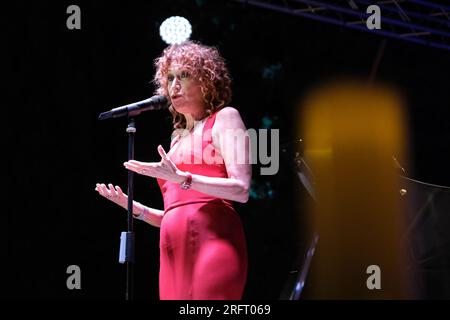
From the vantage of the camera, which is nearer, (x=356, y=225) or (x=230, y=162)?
(x=230, y=162)

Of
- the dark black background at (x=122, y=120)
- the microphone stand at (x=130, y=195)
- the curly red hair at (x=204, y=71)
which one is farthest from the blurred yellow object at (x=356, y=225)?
the microphone stand at (x=130, y=195)

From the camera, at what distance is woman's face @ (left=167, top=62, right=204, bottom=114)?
2.42 meters

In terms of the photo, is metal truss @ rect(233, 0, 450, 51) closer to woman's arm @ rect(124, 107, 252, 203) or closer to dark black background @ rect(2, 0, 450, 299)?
dark black background @ rect(2, 0, 450, 299)

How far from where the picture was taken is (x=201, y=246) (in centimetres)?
216

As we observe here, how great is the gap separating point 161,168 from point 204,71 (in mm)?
597

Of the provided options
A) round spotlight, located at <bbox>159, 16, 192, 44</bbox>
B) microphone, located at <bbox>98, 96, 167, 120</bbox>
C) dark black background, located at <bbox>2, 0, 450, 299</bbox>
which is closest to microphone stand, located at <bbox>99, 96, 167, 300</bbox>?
microphone, located at <bbox>98, 96, 167, 120</bbox>

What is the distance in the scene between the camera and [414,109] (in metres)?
5.80

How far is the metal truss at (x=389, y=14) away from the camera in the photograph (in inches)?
181

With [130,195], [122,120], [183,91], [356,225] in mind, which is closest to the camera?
[130,195]

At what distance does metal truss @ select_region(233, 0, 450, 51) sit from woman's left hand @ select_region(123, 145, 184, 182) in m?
2.64

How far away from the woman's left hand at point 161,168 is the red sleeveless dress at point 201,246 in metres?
0.18

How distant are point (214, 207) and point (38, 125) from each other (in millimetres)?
2571

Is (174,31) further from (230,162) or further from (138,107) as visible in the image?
(230,162)

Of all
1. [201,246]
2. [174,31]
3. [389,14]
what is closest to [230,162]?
[201,246]
